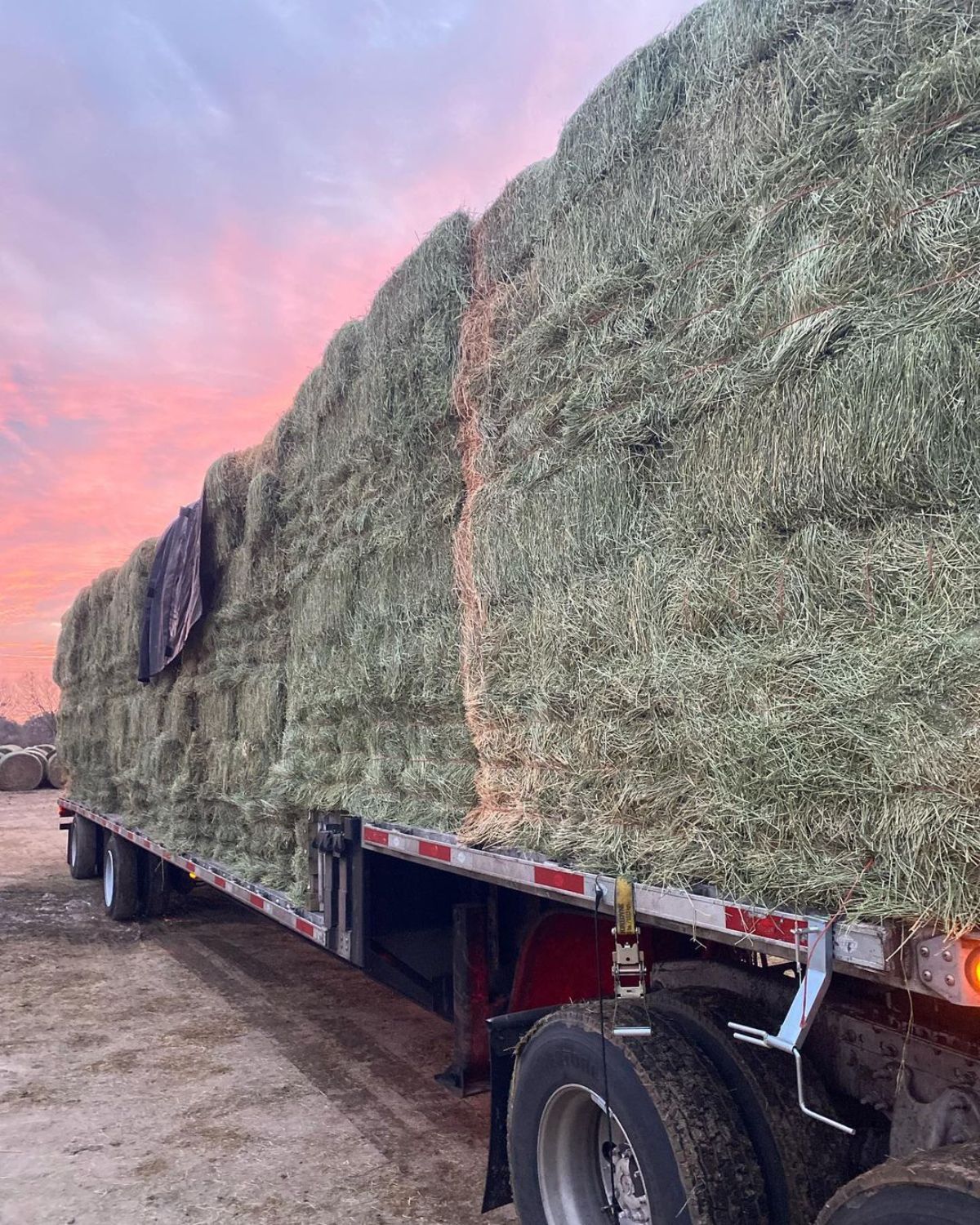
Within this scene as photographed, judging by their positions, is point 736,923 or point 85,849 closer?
point 736,923

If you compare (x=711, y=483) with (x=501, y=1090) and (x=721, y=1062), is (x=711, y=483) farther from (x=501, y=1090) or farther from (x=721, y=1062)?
(x=501, y=1090)

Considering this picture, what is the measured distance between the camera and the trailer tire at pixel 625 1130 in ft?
9.20

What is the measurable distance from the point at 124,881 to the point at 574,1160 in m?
8.60

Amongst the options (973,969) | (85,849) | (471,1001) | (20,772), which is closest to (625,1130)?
(973,969)

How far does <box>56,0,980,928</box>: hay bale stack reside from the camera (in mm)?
2369

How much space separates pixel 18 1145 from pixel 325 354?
4.61 meters

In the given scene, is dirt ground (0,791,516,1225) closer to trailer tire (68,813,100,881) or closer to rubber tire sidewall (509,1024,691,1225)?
rubber tire sidewall (509,1024,691,1225)

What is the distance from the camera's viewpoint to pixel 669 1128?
112 inches

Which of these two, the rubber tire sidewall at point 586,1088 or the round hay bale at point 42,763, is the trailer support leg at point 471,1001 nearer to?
the rubber tire sidewall at point 586,1088

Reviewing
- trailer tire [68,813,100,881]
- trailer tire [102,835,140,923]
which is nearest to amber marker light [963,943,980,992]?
trailer tire [102,835,140,923]

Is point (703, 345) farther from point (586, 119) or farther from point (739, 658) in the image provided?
point (586, 119)

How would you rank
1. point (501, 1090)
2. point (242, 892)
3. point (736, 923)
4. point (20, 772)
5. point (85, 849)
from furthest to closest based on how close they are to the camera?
point (20, 772)
point (85, 849)
point (242, 892)
point (501, 1090)
point (736, 923)

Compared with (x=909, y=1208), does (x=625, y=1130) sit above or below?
below

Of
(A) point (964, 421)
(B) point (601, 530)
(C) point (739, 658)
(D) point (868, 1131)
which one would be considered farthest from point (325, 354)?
(D) point (868, 1131)
